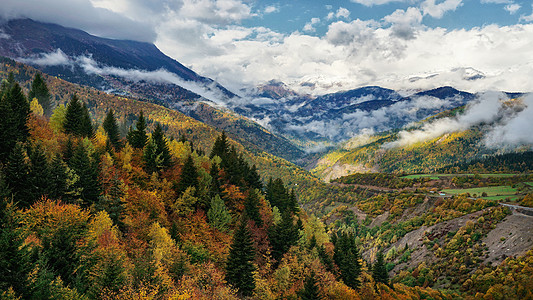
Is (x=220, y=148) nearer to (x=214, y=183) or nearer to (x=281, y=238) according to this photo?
(x=214, y=183)

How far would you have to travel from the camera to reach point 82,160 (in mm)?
56469

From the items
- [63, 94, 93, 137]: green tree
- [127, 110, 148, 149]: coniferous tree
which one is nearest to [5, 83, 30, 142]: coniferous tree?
[63, 94, 93, 137]: green tree

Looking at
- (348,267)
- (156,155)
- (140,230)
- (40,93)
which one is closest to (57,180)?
(140,230)

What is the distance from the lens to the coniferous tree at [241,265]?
49969mm

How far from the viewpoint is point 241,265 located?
5019cm

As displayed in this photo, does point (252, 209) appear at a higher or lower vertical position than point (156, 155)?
lower

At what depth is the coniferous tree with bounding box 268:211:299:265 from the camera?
69.7 meters

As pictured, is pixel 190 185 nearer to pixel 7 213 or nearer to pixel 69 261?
pixel 69 261

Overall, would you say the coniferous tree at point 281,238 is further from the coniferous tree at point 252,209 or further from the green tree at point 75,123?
the green tree at point 75,123

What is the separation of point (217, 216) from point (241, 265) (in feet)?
62.1

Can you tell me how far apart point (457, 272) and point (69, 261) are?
505 ft

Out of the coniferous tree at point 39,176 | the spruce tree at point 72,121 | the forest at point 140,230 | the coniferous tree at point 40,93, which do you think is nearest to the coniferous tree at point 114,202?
the forest at point 140,230

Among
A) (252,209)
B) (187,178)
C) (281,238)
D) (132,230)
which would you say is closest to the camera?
(132,230)

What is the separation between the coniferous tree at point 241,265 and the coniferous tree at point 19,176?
112 ft
